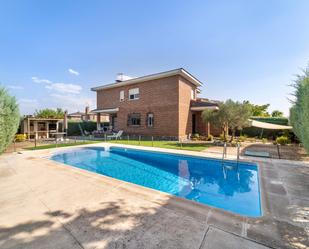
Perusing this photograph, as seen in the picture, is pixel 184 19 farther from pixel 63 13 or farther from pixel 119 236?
pixel 119 236

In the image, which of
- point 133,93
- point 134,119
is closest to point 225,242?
point 134,119

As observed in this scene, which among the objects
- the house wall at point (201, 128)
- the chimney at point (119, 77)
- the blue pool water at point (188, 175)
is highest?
the chimney at point (119, 77)

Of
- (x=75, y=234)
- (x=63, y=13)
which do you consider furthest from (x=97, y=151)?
(x=75, y=234)

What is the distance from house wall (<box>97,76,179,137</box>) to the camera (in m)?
17.4

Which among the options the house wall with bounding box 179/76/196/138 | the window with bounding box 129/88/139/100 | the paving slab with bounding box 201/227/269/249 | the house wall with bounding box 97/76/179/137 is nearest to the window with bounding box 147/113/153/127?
the house wall with bounding box 97/76/179/137

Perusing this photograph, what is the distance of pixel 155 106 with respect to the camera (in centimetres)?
1878

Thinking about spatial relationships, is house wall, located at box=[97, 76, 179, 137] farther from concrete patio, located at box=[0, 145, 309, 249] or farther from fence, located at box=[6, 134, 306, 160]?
concrete patio, located at box=[0, 145, 309, 249]

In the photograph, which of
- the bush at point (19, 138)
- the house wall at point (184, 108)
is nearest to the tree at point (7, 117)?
the house wall at point (184, 108)

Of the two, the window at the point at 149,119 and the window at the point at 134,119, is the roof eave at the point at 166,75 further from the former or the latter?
the window at the point at 149,119

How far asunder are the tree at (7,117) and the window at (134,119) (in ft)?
49.0

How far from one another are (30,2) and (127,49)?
313 inches

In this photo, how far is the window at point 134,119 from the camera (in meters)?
20.4

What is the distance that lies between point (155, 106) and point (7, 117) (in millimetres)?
14574

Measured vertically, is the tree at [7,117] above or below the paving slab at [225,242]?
above
